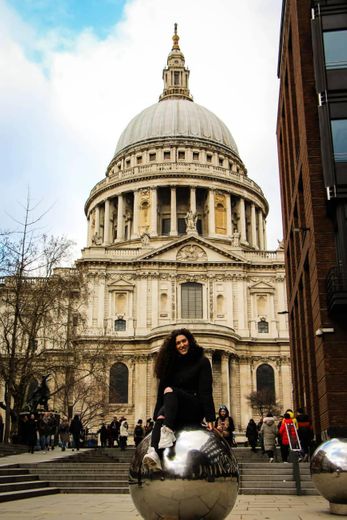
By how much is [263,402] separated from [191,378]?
5114 centimetres

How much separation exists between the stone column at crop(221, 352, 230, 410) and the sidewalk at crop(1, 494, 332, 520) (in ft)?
134

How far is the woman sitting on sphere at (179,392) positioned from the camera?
6.60 m

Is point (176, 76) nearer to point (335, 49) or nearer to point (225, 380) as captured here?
point (225, 380)

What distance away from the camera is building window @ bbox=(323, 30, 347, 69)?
925 inches

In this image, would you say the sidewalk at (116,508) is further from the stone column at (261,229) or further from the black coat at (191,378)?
the stone column at (261,229)

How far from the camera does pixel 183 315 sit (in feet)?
202

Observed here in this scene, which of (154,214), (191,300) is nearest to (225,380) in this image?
(191,300)

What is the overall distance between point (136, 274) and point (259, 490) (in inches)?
1847

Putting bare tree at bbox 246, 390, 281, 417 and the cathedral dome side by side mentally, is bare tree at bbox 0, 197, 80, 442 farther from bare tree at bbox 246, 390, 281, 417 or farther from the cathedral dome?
the cathedral dome

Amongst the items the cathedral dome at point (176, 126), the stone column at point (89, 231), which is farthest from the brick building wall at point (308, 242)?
the cathedral dome at point (176, 126)

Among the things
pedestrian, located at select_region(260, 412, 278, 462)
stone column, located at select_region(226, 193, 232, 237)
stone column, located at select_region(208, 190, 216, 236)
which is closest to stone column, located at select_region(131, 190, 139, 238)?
stone column, located at select_region(208, 190, 216, 236)

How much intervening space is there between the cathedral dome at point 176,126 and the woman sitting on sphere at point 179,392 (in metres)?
79.5

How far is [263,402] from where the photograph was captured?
56719 millimetres

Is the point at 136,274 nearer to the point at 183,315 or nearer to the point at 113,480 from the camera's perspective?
the point at 183,315
